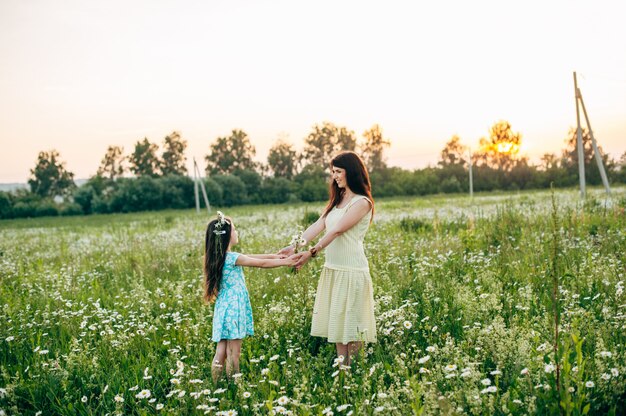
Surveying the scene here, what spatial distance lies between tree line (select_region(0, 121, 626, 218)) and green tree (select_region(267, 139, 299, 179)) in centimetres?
17

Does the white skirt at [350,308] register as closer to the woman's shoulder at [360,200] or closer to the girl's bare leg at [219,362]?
the woman's shoulder at [360,200]

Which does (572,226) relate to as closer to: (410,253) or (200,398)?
(410,253)

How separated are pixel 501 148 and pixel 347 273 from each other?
84014mm

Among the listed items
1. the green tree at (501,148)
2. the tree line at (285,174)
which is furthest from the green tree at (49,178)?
the green tree at (501,148)

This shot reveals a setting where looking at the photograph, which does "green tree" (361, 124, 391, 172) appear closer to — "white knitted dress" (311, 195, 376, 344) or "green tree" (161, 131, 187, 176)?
"green tree" (161, 131, 187, 176)

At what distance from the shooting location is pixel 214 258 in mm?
4969

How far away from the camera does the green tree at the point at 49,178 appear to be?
10362 cm

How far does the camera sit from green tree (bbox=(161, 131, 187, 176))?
8544 centimetres

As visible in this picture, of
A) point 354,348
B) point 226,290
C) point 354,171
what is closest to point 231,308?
point 226,290

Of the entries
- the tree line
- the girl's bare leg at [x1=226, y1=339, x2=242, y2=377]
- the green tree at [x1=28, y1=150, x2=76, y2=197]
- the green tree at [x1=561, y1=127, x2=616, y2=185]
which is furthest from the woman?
the green tree at [x1=28, y1=150, x2=76, y2=197]

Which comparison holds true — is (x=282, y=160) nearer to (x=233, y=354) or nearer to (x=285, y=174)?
(x=285, y=174)

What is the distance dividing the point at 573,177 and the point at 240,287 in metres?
64.6

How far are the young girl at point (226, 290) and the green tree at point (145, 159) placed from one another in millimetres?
84705

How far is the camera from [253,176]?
64938mm
